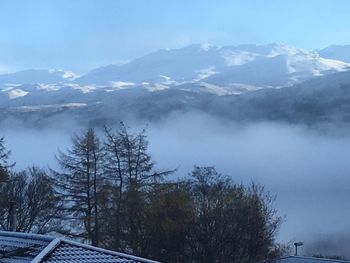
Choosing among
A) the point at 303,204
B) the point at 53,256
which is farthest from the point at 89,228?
the point at 303,204

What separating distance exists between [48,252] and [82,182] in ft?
59.2

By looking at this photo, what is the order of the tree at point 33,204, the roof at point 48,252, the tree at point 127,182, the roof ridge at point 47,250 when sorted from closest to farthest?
the roof ridge at point 47,250 → the roof at point 48,252 → the tree at point 127,182 → the tree at point 33,204

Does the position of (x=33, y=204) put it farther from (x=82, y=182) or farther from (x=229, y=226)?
(x=229, y=226)

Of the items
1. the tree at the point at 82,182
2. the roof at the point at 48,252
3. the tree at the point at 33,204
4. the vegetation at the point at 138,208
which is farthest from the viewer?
the tree at the point at 33,204

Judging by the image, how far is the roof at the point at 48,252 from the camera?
37.2 ft

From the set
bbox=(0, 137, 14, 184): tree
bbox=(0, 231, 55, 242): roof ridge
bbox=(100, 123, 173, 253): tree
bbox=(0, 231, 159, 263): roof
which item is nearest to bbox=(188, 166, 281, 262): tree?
bbox=(100, 123, 173, 253): tree

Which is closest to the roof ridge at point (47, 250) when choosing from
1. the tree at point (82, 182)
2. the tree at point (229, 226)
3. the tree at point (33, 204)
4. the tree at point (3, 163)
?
the tree at point (229, 226)

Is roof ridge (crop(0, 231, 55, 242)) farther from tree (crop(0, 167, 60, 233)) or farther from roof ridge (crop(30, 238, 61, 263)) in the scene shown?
tree (crop(0, 167, 60, 233))

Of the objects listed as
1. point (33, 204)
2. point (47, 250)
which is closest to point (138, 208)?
point (33, 204)

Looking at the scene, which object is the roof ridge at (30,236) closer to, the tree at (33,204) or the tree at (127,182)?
the tree at (127,182)

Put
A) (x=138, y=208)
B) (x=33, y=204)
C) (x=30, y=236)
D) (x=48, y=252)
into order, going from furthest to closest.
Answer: (x=33, y=204) → (x=138, y=208) → (x=30, y=236) → (x=48, y=252)

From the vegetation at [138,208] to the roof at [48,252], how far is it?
46.4ft

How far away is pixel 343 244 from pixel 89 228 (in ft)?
93.3

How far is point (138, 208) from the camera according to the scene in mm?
28344
